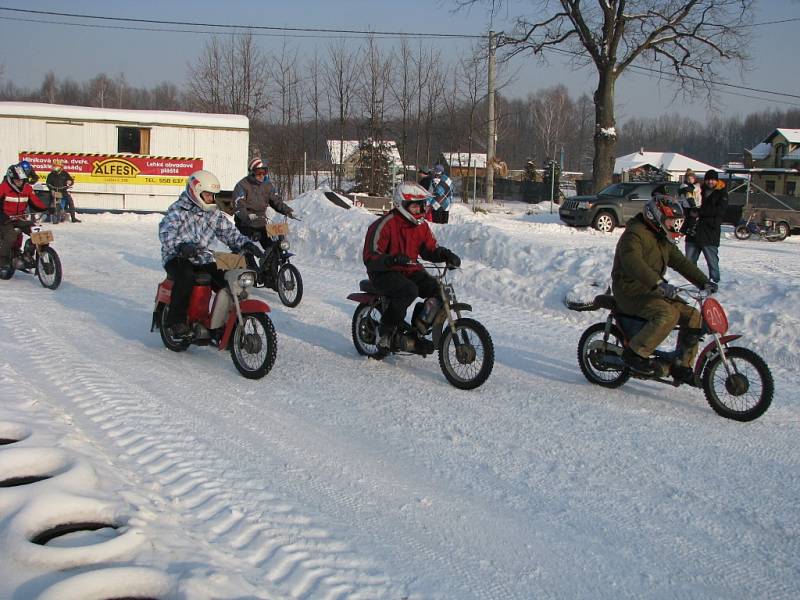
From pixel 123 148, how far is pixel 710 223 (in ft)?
68.3

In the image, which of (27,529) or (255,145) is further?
(255,145)

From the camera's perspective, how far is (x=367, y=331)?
7965 millimetres

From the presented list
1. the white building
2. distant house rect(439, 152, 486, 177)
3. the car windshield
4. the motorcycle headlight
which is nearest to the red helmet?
the motorcycle headlight

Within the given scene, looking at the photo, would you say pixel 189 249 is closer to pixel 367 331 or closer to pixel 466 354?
pixel 367 331

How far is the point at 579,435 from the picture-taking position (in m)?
5.75

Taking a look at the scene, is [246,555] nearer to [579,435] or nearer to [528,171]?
[579,435]

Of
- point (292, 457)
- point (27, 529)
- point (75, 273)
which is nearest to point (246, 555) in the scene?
point (27, 529)

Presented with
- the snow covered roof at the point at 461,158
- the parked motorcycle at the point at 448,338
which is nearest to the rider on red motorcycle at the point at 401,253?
the parked motorcycle at the point at 448,338

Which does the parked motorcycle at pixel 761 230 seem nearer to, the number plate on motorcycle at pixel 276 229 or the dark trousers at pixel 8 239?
the number plate on motorcycle at pixel 276 229

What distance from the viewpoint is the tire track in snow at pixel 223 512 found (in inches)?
141

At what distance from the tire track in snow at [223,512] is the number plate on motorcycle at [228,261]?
150 centimetres

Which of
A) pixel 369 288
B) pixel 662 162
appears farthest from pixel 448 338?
pixel 662 162

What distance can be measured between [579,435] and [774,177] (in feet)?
194

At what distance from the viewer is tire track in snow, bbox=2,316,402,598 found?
141 inches
